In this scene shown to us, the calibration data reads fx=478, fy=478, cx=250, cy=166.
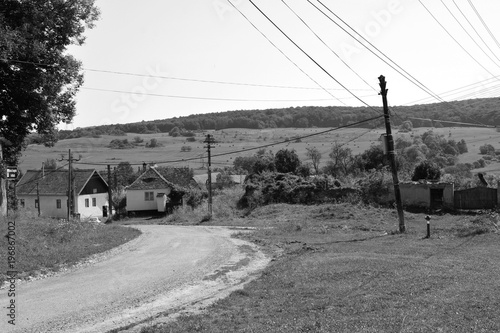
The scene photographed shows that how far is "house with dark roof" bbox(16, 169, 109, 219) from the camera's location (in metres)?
62.9

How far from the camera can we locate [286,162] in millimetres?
68562

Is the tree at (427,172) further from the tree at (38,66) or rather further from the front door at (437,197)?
the tree at (38,66)

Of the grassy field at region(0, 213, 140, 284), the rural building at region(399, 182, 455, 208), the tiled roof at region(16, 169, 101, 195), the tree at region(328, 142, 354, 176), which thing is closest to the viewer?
the grassy field at region(0, 213, 140, 284)

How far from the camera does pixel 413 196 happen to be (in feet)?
129

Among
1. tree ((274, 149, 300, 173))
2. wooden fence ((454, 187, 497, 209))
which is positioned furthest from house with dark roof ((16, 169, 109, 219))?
wooden fence ((454, 187, 497, 209))

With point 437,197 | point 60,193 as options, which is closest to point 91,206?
point 60,193

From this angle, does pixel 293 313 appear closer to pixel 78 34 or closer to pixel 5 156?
pixel 78 34

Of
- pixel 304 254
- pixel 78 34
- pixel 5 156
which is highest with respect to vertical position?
pixel 78 34

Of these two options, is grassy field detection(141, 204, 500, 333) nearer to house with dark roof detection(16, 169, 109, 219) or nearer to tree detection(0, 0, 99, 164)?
tree detection(0, 0, 99, 164)

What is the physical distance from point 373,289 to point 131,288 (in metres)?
7.37

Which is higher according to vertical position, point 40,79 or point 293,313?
point 40,79

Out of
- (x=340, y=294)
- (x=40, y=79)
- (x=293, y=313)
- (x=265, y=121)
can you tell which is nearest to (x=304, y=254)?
(x=340, y=294)

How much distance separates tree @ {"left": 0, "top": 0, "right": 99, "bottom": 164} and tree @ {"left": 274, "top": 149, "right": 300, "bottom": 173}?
41.3 m

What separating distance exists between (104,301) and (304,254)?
1043 centimetres
